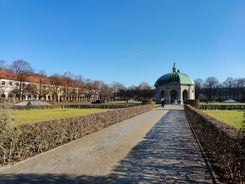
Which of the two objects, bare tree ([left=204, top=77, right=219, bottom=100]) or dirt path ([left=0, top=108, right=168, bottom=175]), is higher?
bare tree ([left=204, top=77, right=219, bottom=100])

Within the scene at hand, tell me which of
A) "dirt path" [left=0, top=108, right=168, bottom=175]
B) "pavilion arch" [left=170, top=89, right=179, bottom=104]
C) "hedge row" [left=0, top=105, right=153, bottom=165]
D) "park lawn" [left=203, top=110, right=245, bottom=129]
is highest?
"pavilion arch" [left=170, top=89, right=179, bottom=104]

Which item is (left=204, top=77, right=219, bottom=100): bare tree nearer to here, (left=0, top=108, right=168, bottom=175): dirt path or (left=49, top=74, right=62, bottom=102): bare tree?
(left=49, top=74, right=62, bottom=102): bare tree

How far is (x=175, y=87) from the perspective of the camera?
66.1 meters

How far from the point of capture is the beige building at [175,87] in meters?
66.1

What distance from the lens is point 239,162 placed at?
4.55 metres

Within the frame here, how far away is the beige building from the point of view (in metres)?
66.1

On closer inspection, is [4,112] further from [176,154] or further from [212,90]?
[212,90]

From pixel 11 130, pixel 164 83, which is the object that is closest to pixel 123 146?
pixel 11 130

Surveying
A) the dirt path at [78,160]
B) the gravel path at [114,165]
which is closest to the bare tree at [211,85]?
the gravel path at [114,165]

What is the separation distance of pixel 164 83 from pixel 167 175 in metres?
63.6

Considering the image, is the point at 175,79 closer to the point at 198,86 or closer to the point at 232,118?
the point at 198,86

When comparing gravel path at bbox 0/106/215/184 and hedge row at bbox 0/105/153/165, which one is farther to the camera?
hedge row at bbox 0/105/153/165

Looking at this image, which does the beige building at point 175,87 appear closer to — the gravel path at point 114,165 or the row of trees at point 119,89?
the row of trees at point 119,89

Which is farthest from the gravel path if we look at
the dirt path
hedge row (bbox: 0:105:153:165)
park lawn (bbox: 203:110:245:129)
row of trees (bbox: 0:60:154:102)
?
row of trees (bbox: 0:60:154:102)
